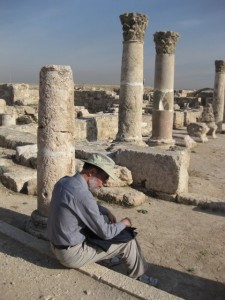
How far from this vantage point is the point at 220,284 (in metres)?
4.61

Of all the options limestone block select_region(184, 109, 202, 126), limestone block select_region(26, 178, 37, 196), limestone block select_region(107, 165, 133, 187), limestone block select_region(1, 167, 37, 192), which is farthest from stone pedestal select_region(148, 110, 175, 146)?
limestone block select_region(184, 109, 202, 126)

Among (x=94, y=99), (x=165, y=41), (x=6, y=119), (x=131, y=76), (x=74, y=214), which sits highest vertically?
(x=165, y=41)

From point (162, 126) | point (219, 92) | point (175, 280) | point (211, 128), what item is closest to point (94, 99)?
Answer: point (219, 92)

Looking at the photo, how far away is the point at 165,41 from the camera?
13.5 meters

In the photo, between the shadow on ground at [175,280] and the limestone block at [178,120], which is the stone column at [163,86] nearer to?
the limestone block at [178,120]

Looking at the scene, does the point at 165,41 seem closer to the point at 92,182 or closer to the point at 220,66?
the point at 220,66

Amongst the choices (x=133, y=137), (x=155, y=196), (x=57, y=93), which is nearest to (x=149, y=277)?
(x=57, y=93)

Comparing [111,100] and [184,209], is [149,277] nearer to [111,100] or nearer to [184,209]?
[184,209]

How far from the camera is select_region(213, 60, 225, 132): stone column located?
72.4 ft

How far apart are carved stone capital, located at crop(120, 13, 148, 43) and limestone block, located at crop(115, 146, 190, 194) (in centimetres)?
469

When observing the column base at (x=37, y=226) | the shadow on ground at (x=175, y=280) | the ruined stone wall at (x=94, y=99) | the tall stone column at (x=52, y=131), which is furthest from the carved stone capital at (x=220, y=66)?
the shadow on ground at (x=175, y=280)

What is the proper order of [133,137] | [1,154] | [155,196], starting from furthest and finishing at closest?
1. [133,137]
2. [1,154]
3. [155,196]

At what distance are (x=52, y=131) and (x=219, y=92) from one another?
18.7 meters

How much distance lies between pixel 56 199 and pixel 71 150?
5.84 feet
